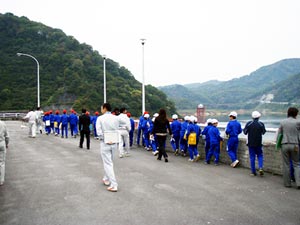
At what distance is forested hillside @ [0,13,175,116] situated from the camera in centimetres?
6244

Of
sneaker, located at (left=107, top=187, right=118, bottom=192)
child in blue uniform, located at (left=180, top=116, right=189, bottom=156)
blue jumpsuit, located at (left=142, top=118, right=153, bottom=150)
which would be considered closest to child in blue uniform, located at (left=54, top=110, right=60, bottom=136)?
blue jumpsuit, located at (left=142, top=118, right=153, bottom=150)

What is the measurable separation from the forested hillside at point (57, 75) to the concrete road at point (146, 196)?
43656 mm

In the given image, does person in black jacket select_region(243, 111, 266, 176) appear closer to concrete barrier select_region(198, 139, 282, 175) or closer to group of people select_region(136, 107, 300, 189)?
group of people select_region(136, 107, 300, 189)

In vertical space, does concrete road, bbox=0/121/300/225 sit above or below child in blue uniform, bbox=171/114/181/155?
below

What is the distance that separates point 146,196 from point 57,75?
71.4 meters

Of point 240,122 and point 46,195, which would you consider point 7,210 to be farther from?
point 240,122

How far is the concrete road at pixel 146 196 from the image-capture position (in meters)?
5.42

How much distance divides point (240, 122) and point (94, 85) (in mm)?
61597

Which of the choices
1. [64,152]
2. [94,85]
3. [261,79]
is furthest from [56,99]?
[261,79]

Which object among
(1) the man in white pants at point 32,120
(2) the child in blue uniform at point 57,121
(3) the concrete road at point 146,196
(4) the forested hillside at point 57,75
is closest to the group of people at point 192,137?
(3) the concrete road at point 146,196

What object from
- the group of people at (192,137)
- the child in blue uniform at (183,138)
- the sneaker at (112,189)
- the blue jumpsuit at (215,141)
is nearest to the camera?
the sneaker at (112,189)

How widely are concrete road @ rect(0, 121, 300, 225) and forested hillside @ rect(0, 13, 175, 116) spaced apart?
43656 mm

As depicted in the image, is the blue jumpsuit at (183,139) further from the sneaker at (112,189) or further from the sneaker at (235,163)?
the sneaker at (112,189)

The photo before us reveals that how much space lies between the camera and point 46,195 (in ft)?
22.3
